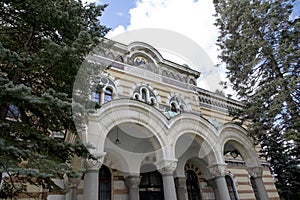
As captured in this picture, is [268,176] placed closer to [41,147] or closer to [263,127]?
[263,127]

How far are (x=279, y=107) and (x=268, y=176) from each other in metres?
8.56

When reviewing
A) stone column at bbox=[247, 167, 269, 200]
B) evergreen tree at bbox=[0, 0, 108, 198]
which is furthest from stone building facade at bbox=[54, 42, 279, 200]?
evergreen tree at bbox=[0, 0, 108, 198]

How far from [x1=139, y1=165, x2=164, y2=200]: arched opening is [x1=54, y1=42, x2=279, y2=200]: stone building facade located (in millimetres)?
46

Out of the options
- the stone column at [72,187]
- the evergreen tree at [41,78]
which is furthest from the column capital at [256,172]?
the evergreen tree at [41,78]

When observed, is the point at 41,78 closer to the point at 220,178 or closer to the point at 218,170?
the point at 218,170

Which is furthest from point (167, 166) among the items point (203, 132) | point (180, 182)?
point (180, 182)

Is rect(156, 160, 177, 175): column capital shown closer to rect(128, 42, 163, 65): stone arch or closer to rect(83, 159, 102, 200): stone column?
rect(83, 159, 102, 200): stone column

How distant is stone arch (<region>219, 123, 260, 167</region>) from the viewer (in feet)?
34.4

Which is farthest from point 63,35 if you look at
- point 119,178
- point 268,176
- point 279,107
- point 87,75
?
point 268,176

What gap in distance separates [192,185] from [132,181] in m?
4.40

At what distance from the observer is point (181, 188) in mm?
11320

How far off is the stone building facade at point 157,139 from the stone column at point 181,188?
5 centimetres

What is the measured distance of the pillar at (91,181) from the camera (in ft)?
20.2

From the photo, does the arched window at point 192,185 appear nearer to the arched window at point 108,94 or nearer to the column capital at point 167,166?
the column capital at point 167,166
